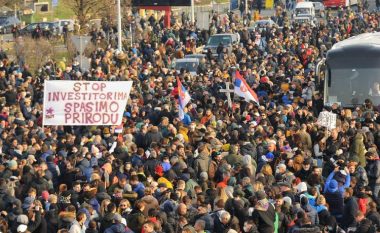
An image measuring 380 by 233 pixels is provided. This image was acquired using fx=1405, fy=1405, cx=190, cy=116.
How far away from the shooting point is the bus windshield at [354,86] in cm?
3259

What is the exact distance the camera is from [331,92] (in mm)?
33000

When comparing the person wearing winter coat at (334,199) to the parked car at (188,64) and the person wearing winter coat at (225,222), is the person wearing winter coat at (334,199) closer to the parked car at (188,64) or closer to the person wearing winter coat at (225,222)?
the person wearing winter coat at (225,222)

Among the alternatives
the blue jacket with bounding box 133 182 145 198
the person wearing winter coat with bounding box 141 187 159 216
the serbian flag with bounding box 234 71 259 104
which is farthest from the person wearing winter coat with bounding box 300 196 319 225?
the serbian flag with bounding box 234 71 259 104

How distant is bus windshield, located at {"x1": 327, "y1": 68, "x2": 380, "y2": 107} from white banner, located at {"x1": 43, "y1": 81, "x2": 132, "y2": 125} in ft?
30.1

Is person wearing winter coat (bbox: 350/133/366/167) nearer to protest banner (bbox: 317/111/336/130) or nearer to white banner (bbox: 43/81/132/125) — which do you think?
protest banner (bbox: 317/111/336/130)

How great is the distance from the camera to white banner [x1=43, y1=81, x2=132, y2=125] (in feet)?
81.1

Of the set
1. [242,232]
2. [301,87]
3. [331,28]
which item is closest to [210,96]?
[301,87]

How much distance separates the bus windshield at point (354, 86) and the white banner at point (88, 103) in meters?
9.16

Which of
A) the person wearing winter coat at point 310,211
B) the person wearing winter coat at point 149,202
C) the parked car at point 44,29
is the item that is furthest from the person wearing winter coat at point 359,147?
the parked car at point 44,29

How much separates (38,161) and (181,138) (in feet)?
9.69

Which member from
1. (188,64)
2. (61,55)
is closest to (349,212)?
(188,64)

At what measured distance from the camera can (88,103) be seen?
2483 cm

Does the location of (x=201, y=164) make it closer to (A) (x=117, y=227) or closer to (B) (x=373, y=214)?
(B) (x=373, y=214)

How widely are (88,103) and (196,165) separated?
10.3ft
